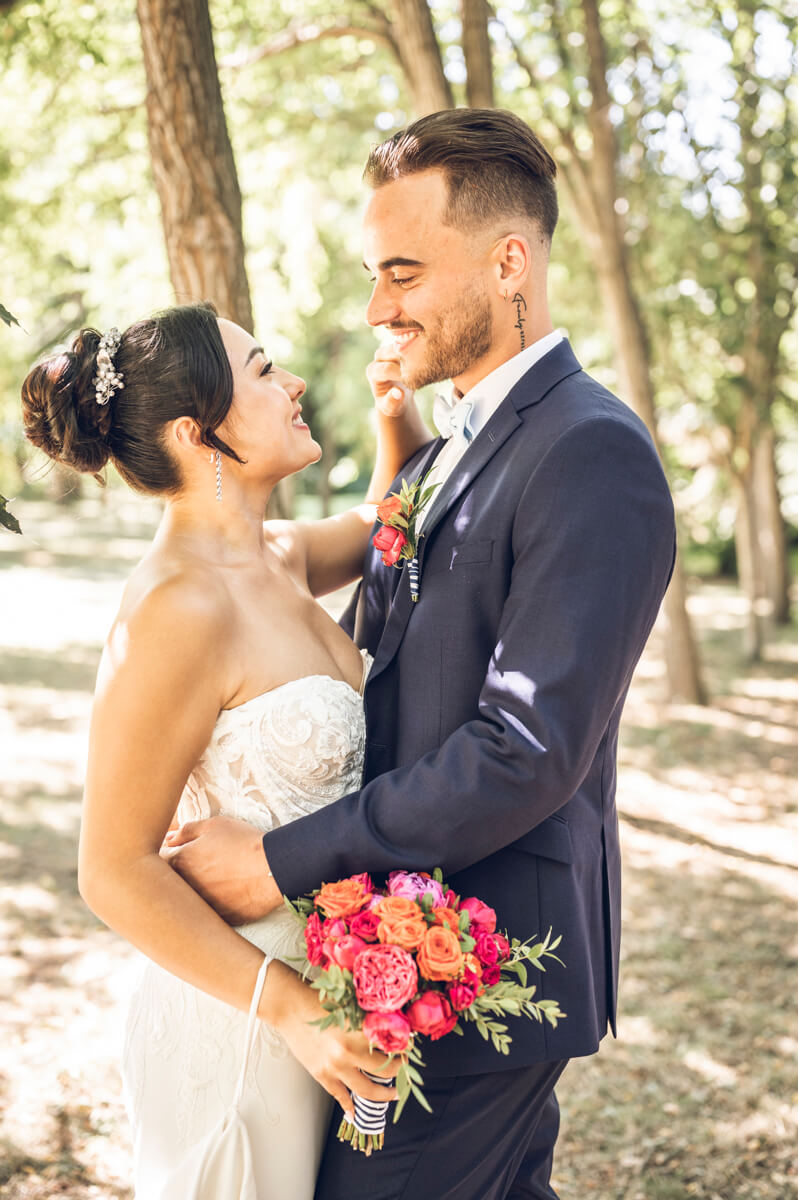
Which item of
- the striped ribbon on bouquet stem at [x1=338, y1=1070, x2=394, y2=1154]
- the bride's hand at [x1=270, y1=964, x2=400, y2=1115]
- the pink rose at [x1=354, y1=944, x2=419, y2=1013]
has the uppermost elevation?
the pink rose at [x1=354, y1=944, x2=419, y2=1013]

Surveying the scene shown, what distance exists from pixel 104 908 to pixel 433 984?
2.40ft

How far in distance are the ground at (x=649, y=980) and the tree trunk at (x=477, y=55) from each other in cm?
347

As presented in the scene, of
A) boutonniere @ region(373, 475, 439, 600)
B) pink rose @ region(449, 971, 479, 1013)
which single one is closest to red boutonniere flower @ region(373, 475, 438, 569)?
boutonniere @ region(373, 475, 439, 600)

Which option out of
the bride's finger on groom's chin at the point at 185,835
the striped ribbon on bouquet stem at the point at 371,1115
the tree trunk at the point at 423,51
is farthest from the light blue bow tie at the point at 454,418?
the tree trunk at the point at 423,51

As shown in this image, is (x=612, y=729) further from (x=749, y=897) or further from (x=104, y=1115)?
(x=749, y=897)

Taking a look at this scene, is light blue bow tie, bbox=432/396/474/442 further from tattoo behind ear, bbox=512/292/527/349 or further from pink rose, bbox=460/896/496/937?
pink rose, bbox=460/896/496/937

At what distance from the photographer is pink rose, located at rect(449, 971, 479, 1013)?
1.82m

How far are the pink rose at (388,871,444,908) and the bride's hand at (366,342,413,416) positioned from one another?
1.44 m

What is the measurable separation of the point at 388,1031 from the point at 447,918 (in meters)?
0.22

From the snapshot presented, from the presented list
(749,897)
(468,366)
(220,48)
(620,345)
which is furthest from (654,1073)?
(220,48)

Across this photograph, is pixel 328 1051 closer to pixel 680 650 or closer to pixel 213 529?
pixel 213 529

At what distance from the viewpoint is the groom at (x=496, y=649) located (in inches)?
76.1

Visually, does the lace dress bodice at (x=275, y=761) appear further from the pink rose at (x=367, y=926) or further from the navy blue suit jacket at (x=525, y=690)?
the pink rose at (x=367, y=926)

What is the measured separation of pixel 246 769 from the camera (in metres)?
2.33
